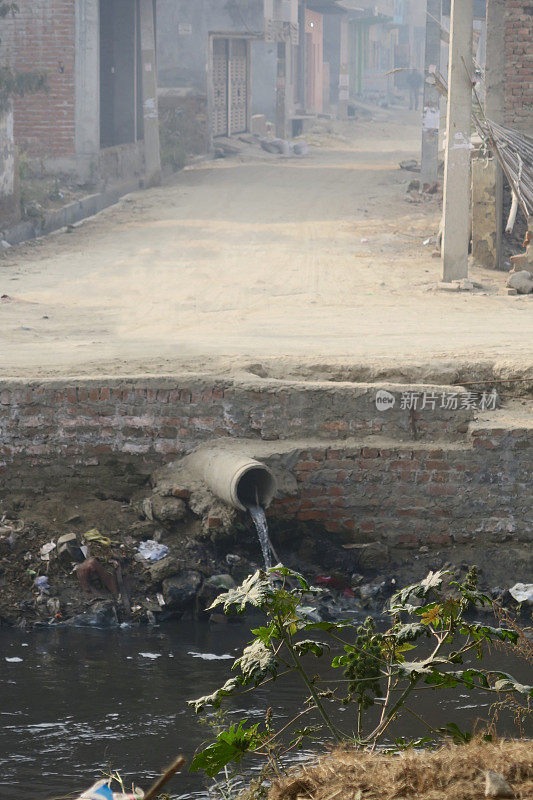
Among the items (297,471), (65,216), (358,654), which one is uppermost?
(65,216)

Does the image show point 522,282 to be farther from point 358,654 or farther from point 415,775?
point 415,775

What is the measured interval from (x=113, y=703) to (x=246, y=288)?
20.7 feet

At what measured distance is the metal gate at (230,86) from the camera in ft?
78.2

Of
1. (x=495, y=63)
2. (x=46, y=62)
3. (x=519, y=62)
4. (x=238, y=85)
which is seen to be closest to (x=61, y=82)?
(x=46, y=62)

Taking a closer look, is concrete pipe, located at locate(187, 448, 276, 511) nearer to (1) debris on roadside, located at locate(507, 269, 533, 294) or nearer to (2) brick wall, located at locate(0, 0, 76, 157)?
(1) debris on roadside, located at locate(507, 269, 533, 294)

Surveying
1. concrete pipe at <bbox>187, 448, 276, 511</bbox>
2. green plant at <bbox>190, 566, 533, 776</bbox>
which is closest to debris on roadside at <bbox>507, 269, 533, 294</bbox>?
concrete pipe at <bbox>187, 448, 276, 511</bbox>

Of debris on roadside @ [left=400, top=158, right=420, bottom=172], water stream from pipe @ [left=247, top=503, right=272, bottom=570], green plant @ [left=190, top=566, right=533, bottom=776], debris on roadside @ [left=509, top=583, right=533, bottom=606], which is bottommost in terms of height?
debris on roadside @ [left=509, top=583, right=533, bottom=606]

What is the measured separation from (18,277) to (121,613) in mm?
6191

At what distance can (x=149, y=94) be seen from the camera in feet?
57.2

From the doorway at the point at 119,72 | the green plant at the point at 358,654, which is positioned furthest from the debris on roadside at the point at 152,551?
the doorway at the point at 119,72

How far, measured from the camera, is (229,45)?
2433 cm

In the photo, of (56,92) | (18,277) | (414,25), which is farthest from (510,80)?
(414,25)

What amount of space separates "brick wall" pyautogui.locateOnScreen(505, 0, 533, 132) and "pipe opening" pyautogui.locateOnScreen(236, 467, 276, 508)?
786cm

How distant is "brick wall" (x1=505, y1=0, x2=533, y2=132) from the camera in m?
12.3
